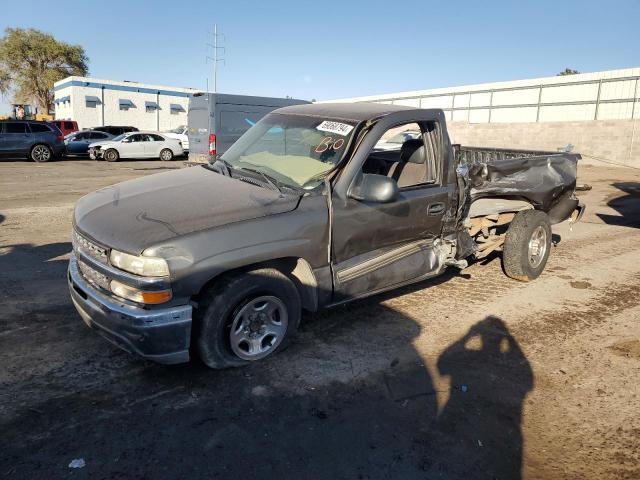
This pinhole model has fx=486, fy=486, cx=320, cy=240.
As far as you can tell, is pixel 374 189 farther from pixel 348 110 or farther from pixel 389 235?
pixel 348 110

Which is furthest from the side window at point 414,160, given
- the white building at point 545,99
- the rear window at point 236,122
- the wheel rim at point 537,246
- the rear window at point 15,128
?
the white building at point 545,99

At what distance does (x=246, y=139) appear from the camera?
4.65 metres

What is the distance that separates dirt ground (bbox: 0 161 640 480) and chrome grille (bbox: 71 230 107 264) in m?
0.82

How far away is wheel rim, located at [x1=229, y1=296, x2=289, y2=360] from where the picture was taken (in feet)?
11.2

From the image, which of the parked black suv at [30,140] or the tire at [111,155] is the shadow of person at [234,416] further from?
the tire at [111,155]

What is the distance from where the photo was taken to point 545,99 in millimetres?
26359

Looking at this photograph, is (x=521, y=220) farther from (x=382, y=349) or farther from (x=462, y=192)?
(x=382, y=349)

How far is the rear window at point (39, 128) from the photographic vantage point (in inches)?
830

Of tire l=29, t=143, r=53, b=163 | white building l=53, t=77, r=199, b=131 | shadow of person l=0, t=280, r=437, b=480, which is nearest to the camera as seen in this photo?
shadow of person l=0, t=280, r=437, b=480

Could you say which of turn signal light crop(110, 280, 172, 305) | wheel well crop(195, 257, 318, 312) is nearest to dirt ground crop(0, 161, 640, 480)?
wheel well crop(195, 257, 318, 312)

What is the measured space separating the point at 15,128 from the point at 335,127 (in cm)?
2141

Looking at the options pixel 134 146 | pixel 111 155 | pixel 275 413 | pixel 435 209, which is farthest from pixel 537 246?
pixel 111 155

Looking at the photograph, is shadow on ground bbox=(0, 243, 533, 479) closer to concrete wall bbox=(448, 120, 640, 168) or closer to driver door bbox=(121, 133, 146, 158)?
driver door bbox=(121, 133, 146, 158)

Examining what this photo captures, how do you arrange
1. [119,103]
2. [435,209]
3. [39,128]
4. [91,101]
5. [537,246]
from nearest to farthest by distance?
1. [435,209]
2. [537,246]
3. [39,128]
4. [91,101]
5. [119,103]
